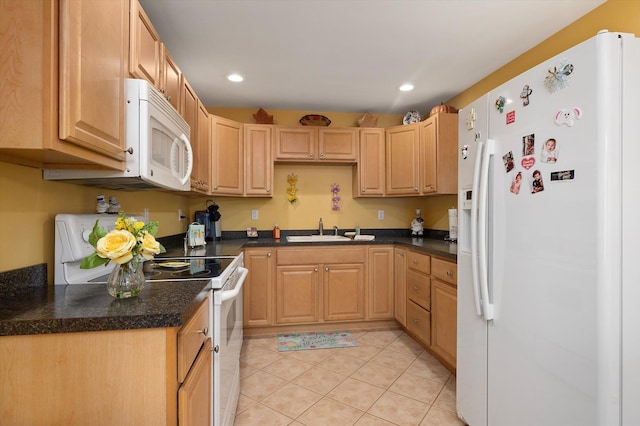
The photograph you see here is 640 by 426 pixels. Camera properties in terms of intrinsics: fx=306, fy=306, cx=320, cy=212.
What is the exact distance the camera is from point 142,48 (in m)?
1.44

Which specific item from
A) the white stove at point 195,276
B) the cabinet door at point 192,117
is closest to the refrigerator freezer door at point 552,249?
the white stove at point 195,276

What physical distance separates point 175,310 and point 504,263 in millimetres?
1312

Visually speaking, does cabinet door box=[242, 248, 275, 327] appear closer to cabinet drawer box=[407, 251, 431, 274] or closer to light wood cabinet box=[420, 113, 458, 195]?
cabinet drawer box=[407, 251, 431, 274]

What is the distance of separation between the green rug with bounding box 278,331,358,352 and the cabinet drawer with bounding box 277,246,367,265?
2.32 feet

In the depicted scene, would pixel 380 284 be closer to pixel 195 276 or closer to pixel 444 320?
pixel 444 320

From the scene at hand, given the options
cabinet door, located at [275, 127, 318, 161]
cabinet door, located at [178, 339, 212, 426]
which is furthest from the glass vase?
cabinet door, located at [275, 127, 318, 161]

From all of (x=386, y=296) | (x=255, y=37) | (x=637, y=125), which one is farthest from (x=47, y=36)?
(x=386, y=296)

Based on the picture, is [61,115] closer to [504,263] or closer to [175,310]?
[175,310]

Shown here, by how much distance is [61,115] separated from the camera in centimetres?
86

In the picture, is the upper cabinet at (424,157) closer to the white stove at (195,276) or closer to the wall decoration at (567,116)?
the wall decoration at (567,116)

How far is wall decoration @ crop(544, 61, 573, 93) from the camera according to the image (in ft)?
3.53

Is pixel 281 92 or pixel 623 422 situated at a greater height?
pixel 281 92

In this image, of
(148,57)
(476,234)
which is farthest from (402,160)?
(148,57)

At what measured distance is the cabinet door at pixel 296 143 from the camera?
3.24 m
